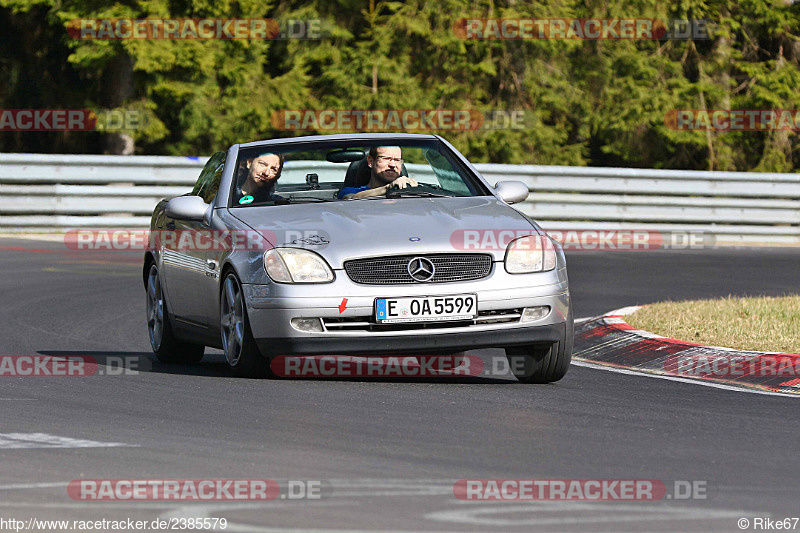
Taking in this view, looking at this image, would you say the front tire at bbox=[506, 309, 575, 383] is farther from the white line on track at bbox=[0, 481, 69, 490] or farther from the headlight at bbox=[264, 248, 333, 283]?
the white line on track at bbox=[0, 481, 69, 490]

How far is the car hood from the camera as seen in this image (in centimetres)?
878

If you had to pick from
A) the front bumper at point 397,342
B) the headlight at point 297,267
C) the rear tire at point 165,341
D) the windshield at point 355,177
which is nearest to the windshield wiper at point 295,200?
the windshield at point 355,177

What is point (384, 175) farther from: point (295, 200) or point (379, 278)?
point (379, 278)

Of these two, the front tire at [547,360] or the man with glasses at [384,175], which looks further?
the man with glasses at [384,175]

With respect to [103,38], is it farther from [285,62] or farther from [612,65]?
[612,65]

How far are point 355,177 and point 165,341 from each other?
5.63 ft

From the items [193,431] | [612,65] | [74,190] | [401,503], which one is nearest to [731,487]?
[401,503]

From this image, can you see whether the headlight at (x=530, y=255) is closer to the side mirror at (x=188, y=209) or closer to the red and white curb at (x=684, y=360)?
the red and white curb at (x=684, y=360)

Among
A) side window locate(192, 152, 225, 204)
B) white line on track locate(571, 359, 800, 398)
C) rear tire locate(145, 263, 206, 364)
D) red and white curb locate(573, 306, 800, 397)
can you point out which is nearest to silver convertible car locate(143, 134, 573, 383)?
side window locate(192, 152, 225, 204)

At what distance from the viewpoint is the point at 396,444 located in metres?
6.82

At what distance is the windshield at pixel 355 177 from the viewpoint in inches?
393

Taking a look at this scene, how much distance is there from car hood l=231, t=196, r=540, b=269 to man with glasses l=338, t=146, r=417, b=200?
14.6 inches

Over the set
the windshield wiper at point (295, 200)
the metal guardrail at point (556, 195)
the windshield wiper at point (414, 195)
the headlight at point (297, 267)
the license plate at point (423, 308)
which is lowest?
the metal guardrail at point (556, 195)

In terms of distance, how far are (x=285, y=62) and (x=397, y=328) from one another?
2249 cm
